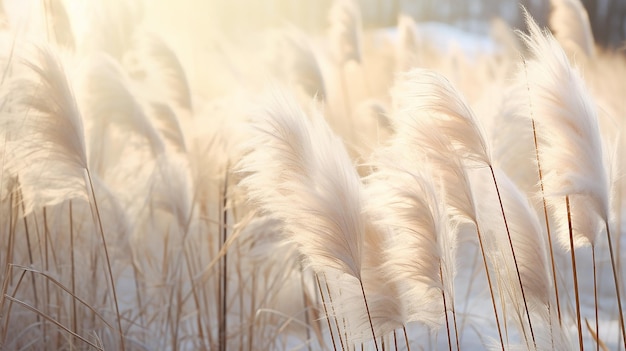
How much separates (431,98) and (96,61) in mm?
763

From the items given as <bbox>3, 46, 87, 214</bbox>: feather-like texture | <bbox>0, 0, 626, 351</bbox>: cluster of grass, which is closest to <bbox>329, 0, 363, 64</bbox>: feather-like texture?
<bbox>0, 0, 626, 351</bbox>: cluster of grass

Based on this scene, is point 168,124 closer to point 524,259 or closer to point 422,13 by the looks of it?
point 524,259

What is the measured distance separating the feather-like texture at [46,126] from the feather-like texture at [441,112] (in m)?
0.50

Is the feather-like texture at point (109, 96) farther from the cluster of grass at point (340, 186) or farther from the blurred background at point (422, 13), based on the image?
the blurred background at point (422, 13)

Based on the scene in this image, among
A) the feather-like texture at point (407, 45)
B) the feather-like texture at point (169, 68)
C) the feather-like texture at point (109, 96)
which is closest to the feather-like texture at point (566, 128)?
the feather-like texture at point (109, 96)

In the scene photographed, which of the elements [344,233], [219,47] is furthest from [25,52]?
[219,47]

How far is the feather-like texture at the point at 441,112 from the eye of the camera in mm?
980

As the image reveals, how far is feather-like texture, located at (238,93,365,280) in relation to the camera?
0.93m

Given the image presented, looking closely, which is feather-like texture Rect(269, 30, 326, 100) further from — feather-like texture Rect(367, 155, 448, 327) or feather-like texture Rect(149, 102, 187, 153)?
feather-like texture Rect(367, 155, 448, 327)

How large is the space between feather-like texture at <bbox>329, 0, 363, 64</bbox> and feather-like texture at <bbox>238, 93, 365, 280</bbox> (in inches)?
82.5

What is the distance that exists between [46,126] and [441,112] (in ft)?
1.96

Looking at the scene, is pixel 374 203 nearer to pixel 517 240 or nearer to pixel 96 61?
pixel 517 240

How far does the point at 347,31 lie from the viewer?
3.04m

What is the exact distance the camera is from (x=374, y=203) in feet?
3.19
